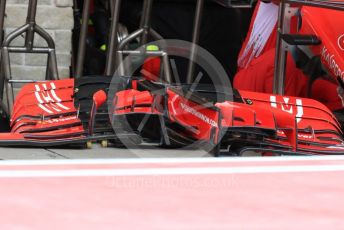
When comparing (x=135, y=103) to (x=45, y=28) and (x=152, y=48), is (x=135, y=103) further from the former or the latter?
(x=45, y=28)

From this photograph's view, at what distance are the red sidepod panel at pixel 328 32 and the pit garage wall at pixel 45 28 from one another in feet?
3.93

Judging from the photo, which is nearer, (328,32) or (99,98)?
(99,98)

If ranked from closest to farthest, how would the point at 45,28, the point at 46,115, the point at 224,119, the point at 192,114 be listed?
1. the point at 224,119
2. the point at 192,114
3. the point at 46,115
4. the point at 45,28

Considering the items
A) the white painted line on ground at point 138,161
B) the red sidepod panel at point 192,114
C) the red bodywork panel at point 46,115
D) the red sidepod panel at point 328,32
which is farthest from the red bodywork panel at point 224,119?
the white painted line on ground at point 138,161

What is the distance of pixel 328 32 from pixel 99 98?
1058 millimetres

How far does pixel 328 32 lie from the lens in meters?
3.00

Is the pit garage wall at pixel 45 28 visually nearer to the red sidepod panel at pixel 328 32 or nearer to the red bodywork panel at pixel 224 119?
the red sidepod panel at pixel 328 32

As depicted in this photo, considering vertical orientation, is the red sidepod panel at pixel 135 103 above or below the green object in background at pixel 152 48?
below

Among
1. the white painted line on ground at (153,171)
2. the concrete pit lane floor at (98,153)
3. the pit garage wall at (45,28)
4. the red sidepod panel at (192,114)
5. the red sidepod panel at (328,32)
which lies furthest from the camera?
the pit garage wall at (45,28)

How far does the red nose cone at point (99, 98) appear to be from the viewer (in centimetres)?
241

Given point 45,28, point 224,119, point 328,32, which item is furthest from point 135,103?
point 45,28

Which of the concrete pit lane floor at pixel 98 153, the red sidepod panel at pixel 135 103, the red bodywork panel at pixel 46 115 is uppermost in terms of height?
the red sidepod panel at pixel 135 103

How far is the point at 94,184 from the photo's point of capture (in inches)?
39.0

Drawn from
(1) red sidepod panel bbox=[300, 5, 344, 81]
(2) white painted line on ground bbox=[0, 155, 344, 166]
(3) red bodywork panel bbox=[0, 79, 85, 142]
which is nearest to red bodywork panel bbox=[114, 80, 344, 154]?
(3) red bodywork panel bbox=[0, 79, 85, 142]
